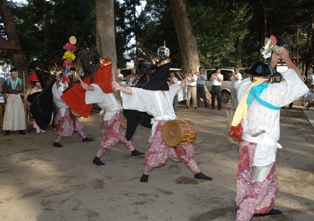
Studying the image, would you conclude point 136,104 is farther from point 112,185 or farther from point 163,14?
point 163,14

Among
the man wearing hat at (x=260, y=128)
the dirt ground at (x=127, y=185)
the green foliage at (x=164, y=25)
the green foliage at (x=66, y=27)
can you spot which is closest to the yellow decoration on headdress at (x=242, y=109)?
the man wearing hat at (x=260, y=128)

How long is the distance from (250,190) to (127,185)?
88.7 inches

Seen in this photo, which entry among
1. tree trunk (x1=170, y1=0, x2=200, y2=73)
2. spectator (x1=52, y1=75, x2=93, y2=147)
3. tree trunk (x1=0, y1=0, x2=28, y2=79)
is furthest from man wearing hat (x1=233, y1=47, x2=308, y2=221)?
tree trunk (x1=170, y1=0, x2=200, y2=73)

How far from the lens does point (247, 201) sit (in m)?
3.73

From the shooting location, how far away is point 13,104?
33.9 feet

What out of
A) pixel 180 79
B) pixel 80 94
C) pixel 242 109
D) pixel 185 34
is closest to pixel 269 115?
pixel 242 109

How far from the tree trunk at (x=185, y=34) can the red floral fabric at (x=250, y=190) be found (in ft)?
45.1

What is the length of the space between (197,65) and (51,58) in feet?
31.2

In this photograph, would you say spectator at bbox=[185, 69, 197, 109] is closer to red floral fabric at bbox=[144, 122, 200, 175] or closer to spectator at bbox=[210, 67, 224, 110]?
spectator at bbox=[210, 67, 224, 110]

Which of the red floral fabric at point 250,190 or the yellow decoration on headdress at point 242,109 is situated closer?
Result: the red floral fabric at point 250,190

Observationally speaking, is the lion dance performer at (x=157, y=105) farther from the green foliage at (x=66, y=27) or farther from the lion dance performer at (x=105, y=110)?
the green foliage at (x=66, y=27)

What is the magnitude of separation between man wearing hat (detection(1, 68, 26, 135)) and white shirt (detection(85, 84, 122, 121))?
449cm

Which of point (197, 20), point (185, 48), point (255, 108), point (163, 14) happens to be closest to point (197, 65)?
point (185, 48)

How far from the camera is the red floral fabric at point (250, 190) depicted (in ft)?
12.2
